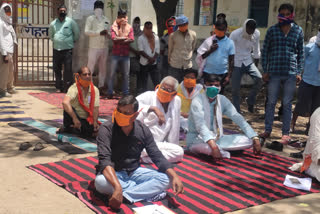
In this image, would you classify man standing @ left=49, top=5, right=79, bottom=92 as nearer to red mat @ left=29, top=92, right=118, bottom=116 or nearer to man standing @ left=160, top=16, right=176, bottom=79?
red mat @ left=29, top=92, right=118, bottom=116

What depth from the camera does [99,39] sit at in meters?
10.8

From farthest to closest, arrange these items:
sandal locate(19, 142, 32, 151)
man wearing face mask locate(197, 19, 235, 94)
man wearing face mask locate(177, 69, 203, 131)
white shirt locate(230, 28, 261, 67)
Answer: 1. white shirt locate(230, 28, 261, 67)
2. man wearing face mask locate(197, 19, 235, 94)
3. man wearing face mask locate(177, 69, 203, 131)
4. sandal locate(19, 142, 32, 151)

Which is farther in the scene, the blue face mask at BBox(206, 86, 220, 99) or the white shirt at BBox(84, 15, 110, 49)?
the white shirt at BBox(84, 15, 110, 49)

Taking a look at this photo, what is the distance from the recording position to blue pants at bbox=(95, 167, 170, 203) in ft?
14.1

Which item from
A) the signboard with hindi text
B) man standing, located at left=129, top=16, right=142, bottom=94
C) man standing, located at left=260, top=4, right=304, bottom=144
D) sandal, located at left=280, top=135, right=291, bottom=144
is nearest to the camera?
man standing, located at left=260, top=4, right=304, bottom=144

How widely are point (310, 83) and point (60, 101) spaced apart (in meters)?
5.13

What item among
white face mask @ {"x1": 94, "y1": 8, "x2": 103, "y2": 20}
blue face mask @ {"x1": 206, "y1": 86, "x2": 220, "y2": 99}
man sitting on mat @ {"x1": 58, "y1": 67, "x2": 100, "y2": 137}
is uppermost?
white face mask @ {"x1": 94, "y1": 8, "x2": 103, "y2": 20}

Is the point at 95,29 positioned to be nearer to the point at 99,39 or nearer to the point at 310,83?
the point at 99,39

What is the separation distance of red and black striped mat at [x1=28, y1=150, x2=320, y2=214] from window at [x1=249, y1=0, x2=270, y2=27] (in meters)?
10.5

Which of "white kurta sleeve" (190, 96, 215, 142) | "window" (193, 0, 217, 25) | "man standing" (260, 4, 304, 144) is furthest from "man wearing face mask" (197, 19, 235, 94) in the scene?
"window" (193, 0, 217, 25)

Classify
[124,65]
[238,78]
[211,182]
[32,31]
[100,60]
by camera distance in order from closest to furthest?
[211,182]
[238,78]
[124,65]
[100,60]
[32,31]

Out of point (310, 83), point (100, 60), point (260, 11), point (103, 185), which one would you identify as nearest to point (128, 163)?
point (103, 185)

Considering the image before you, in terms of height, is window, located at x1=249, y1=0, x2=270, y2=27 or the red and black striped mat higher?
window, located at x1=249, y1=0, x2=270, y2=27

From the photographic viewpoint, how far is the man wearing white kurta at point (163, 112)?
602 cm
